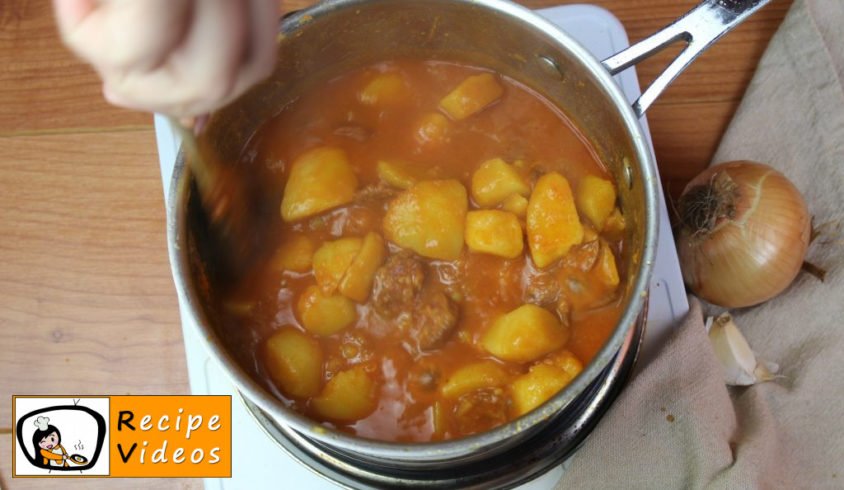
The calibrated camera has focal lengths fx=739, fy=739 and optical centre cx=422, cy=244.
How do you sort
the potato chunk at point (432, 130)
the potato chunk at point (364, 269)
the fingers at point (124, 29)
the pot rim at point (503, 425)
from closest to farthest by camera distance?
the fingers at point (124, 29)
the pot rim at point (503, 425)
the potato chunk at point (364, 269)
the potato chunk at point (432, 130)

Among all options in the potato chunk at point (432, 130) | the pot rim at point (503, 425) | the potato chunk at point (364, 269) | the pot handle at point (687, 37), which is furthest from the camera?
the potato chunk at point (432, 130)

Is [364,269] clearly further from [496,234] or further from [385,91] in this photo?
[385,91]

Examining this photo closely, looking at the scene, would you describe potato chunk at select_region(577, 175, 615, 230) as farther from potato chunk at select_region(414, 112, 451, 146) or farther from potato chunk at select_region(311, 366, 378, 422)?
potato chunk at select_region(311, 366, 378, 422)

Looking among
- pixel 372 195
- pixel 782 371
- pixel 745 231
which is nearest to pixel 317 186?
pixel 372 195

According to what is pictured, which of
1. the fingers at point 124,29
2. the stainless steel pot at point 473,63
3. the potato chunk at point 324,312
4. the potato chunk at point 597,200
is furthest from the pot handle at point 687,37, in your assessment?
the fingers at point 124,29

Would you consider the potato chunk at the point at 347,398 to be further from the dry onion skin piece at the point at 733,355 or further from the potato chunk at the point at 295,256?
the dry onion skin piece at the point at 733,355

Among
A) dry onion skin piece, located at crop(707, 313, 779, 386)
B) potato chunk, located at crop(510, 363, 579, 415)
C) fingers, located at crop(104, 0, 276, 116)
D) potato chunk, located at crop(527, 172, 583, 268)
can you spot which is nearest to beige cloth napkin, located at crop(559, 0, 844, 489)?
dry onion skin piece, located at crop(707, 313, 779, 386)

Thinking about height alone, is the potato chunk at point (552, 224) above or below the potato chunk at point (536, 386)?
above
